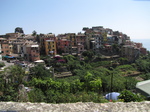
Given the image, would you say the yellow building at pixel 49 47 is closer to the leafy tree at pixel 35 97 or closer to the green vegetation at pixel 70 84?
the green vegetation at pixel 70 84

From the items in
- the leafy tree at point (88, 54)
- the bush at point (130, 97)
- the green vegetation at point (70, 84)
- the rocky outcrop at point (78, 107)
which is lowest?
the green vegetation at point (70, 84)

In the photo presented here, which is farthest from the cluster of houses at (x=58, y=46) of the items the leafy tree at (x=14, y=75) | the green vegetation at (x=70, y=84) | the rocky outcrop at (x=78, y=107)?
the rocky outcrop at (x=78, y=107)

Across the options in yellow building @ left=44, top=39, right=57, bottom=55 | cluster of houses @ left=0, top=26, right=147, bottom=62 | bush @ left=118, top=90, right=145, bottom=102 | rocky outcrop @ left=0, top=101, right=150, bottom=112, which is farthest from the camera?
yellow building @ left=44, top=39, right=57, bottom=55

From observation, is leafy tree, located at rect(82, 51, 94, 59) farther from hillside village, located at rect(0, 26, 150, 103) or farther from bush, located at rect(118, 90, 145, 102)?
bush, located at rect(118, 90, 145, 102)

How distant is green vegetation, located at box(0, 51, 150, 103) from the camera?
8.10 metres

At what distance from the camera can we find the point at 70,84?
13.0 meters

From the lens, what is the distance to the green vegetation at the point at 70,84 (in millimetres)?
8102

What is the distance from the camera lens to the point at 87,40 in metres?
32.8

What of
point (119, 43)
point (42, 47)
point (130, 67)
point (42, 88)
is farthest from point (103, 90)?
point (119, 43)

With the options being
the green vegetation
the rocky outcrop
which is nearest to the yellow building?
the green vegetation

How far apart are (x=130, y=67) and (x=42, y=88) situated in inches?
858

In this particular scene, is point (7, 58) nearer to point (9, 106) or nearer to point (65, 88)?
point (65, 88)

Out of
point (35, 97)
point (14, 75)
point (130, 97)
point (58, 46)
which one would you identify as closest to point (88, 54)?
point (58, 46)

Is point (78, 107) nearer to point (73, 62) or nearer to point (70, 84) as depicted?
point (70, 84)
